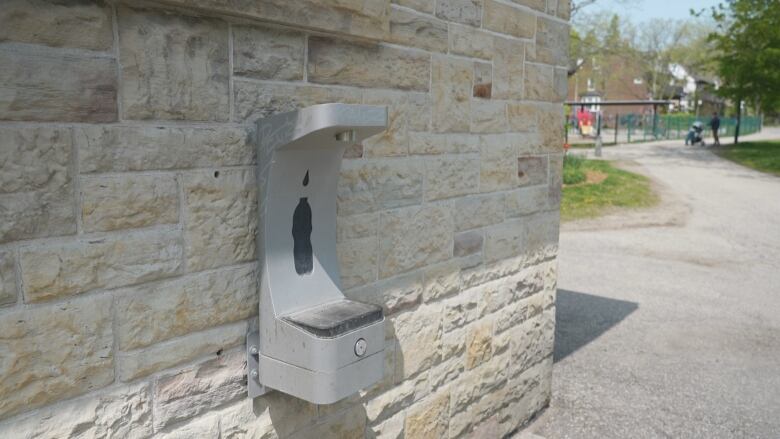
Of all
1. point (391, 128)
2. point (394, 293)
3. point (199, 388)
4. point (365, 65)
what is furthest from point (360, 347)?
point (365, 65)

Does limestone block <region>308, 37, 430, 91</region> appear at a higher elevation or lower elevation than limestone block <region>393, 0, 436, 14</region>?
lower

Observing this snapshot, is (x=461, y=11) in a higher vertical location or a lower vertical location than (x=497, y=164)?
higher

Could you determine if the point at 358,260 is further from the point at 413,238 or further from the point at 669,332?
the point at 669,332

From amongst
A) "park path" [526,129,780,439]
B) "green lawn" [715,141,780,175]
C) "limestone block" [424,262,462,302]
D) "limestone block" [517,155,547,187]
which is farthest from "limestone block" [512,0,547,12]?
"green lawn" [715,141,780,175]

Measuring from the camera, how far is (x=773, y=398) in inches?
191

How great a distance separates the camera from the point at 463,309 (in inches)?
141

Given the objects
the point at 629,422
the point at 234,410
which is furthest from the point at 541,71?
the point at 234,410

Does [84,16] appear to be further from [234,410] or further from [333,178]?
[234,410]

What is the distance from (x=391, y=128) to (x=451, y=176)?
55 centimetres

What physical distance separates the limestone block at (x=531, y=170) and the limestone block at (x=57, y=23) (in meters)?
2.59

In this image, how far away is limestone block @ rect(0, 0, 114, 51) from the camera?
5.52ft

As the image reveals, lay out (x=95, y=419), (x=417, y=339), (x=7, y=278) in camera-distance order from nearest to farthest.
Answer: (x=7, y=278), (x=95, y=419), (x=417, y=339)

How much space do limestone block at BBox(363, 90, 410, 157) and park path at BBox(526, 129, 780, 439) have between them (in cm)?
234

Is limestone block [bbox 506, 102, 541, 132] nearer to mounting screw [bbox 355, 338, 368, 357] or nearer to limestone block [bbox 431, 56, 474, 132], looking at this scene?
limestone block [bbox 431, 56, 474, 132]
